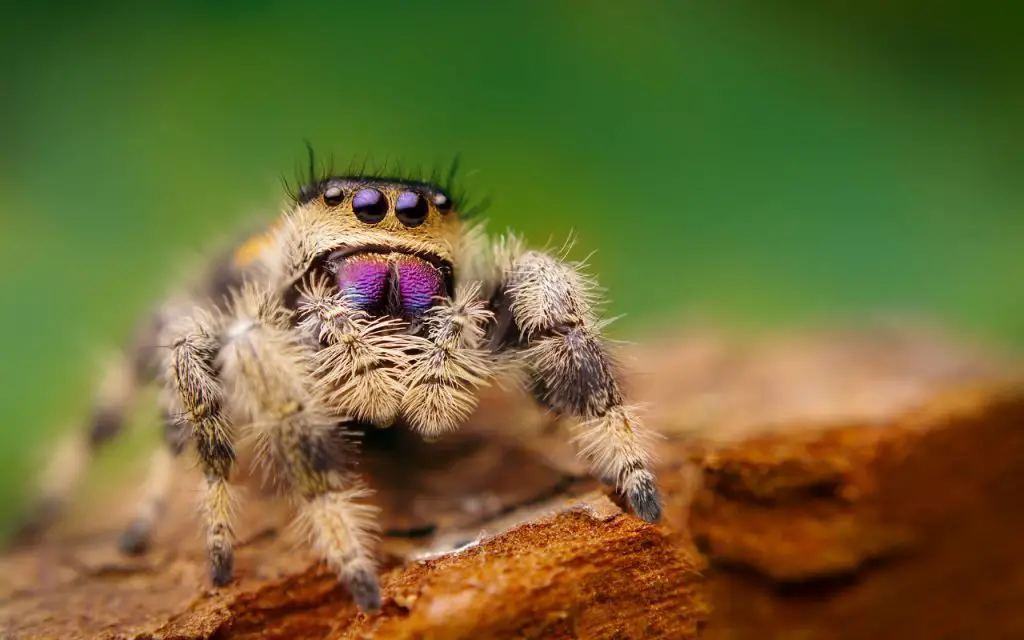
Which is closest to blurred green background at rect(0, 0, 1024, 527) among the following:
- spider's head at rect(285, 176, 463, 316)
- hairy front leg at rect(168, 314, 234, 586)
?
spider's head at rect(285, 176, 463, 316)

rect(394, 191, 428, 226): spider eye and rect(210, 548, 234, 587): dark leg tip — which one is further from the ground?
rect(394, 191, 428, 226): spider eye

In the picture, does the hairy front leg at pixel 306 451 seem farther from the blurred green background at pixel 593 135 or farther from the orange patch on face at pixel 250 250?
the blurred green background at pixel 593 135

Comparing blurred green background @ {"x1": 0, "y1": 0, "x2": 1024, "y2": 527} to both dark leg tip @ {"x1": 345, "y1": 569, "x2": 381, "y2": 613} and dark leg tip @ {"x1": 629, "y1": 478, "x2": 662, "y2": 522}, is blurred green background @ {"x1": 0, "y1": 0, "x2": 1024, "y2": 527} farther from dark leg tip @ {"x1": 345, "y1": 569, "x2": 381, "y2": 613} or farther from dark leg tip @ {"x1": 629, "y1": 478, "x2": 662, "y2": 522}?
dark leg tip @ {"x1": 345, "y1": 569, "x2": 381, "y2": 613}

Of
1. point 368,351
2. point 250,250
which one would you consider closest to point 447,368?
point 368,351

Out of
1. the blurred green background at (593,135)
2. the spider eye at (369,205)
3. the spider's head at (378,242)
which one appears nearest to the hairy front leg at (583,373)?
the spider's head at (378,242)

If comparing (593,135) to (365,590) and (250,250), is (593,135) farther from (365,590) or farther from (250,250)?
(365,590)

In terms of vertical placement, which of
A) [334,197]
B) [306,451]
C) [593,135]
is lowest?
[306,451]
